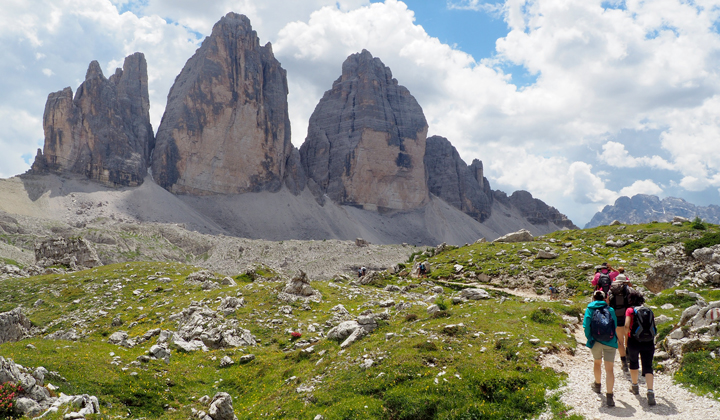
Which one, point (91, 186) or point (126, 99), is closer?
point (91, 186)

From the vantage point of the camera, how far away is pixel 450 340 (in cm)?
1568

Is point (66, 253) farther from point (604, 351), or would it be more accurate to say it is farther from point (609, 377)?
point (609, 377)

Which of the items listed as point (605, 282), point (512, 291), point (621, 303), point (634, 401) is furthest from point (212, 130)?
point (634, 401)

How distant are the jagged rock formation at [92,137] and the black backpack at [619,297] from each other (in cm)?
19147

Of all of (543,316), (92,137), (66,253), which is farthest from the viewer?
(92,137)

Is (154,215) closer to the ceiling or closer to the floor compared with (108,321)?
closer to the ceiling

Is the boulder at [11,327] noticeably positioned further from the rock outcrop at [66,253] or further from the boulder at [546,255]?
the boulder at [546,255]

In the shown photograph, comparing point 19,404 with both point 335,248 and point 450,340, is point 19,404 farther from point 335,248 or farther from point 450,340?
point 335,248

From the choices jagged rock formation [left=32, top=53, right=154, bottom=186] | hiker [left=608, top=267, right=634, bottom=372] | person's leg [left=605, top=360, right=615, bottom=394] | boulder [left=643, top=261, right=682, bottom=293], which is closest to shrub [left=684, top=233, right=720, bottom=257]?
boulder [left=643, top=261, right=682, bottom=293]

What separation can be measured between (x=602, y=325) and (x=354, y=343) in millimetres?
9658

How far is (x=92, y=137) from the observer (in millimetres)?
169500

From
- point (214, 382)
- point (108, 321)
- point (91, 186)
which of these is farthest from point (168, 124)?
point (214, 382)

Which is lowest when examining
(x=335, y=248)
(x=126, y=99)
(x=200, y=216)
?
(x=335, y=248)

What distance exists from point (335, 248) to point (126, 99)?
147405 mm
